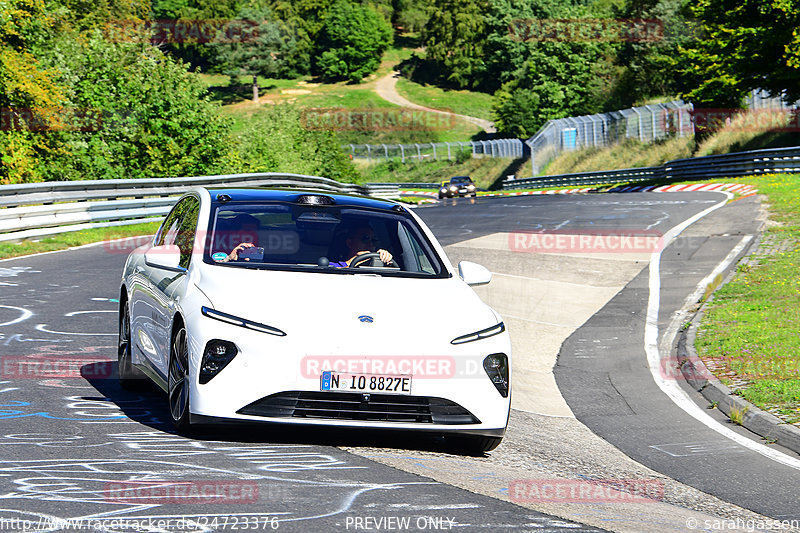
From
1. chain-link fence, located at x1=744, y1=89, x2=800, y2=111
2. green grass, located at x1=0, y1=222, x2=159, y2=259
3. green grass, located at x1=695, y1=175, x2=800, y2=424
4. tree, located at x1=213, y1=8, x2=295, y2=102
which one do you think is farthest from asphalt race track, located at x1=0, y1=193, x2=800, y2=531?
tree, located at x1=213, y1=8, x2=295, y2=102

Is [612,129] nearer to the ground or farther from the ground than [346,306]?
nearer to the ground

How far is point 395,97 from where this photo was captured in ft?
470

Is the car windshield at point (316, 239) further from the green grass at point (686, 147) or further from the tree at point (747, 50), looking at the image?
the green grass at point (686, 147)

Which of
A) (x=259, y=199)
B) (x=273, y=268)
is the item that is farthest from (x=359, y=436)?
(x=259, y=199)

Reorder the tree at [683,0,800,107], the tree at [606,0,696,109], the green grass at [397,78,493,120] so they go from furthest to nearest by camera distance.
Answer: the green grass at [397,78,493,120]
the tree at [606,0,696,109]
the tree at [683,0,800,107]

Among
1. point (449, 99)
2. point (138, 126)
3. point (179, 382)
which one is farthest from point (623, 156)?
point (449, 99)

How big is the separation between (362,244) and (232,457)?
2.33m

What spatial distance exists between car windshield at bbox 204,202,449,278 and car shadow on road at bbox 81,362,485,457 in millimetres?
1133

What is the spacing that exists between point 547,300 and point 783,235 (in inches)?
314

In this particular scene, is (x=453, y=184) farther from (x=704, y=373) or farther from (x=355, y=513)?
(x=355, y=513)

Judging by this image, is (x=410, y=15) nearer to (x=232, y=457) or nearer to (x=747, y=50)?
(x=747, y=50)

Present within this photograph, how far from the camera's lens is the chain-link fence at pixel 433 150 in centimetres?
8750

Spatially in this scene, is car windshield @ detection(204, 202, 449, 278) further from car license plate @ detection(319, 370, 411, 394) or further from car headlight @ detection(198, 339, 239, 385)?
car license plate @ detection(319, 370, 411, 394)

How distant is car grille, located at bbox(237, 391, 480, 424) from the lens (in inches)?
252
